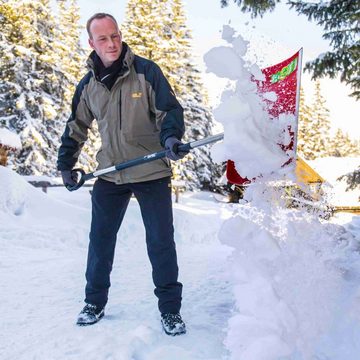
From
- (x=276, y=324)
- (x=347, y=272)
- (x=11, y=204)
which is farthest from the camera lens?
(x=11, y=204)

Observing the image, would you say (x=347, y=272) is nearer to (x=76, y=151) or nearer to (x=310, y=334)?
(x=310, y=334)

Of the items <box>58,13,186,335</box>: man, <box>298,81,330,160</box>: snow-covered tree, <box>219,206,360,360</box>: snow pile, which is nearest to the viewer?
<box>219,206,360,360</box>: snow pile

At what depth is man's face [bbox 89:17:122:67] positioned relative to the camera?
313 centimetres

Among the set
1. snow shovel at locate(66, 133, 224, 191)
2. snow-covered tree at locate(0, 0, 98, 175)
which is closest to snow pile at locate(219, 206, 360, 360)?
snow shovel at locate(66, 133, 224, 191)

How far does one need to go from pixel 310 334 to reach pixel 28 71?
2289 centimetres

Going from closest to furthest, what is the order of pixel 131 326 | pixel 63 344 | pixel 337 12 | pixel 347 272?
1. pixel 63 344
2. pixel 131 326
3. pixel 347 272
4. pixel 337 12

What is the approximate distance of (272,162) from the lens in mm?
2428

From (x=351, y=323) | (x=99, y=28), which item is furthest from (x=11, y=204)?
(x=351, y=323)

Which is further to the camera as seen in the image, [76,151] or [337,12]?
[337,12]

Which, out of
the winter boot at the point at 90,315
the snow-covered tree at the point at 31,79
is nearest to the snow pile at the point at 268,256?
the winter boot at the point at 90,315

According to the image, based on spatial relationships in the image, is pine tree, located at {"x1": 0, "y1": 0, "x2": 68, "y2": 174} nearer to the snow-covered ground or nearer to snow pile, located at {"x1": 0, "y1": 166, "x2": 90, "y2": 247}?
snow pile, located at {"x1": 0, "y1": 166, "x2": 90, "y2": 247}

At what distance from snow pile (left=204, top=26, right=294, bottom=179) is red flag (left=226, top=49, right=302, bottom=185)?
0.04 metres

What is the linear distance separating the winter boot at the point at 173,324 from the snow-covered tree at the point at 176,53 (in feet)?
60.8

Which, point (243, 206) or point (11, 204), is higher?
point (243, 206)
